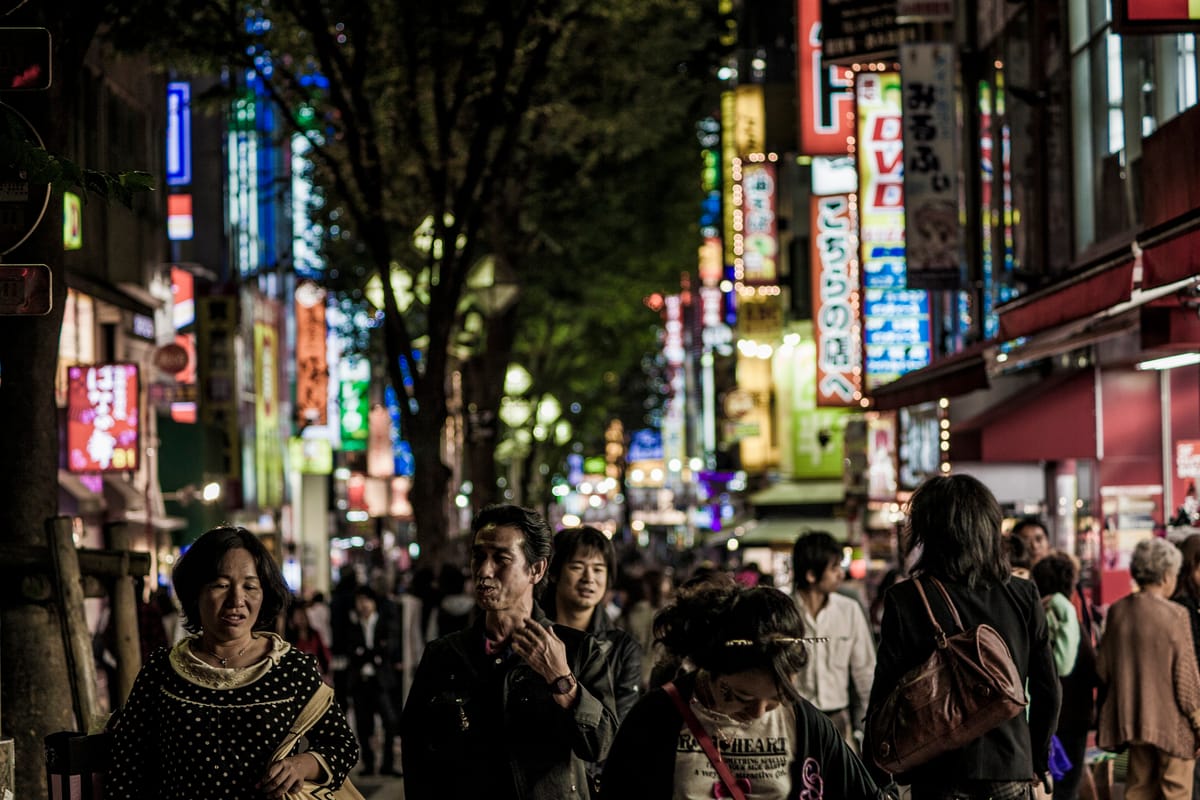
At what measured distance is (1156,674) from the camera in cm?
970

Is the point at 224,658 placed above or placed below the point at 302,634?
above

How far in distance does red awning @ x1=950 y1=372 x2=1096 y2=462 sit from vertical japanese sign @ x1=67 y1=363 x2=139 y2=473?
410 inches

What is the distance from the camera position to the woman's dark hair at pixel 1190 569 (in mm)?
10133

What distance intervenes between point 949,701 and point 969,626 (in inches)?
14.4

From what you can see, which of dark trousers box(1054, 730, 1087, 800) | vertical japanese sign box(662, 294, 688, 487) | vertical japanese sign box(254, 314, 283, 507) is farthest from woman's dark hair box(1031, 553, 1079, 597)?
vertical japanese sign box(662, 294, 688, 487)

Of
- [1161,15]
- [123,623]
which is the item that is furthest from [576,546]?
[1161,15]

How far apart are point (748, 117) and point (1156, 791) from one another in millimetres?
29494

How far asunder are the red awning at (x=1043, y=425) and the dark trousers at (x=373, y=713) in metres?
6.29

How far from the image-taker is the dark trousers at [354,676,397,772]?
16906 mm

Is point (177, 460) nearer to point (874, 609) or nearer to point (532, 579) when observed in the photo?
point (874, 609)

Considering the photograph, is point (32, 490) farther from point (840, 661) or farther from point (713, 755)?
point (713, 755)

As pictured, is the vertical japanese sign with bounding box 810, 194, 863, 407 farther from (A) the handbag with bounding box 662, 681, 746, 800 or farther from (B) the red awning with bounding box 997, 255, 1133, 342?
(A) the handbag with bounding box 662, 681, 746, 800

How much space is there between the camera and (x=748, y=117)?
126 ft

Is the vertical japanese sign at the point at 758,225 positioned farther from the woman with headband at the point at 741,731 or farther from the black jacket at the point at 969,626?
the woman with headband at the point at 741,731
